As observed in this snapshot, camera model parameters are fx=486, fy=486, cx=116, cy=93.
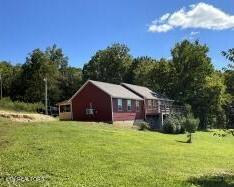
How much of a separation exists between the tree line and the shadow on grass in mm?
54508

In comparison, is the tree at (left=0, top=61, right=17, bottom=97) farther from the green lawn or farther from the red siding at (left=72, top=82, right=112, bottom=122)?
the green lawn

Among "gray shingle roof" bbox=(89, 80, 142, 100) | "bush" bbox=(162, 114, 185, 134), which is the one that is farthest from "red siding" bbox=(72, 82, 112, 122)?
"bush" bbox=(162, 114, 185, 134)

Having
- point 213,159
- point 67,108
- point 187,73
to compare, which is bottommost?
point 213,159

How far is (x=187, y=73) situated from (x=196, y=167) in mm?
64679

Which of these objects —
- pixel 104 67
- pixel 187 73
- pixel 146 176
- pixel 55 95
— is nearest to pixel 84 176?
pixel 146 176

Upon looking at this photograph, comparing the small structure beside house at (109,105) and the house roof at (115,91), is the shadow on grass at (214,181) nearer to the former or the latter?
the small structure beside house at (109,105)

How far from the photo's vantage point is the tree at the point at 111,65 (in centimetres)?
11181

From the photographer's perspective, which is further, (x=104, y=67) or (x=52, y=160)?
(x=104, y=67)

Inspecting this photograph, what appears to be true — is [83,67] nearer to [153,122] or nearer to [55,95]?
[55,95]

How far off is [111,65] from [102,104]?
54261 mm

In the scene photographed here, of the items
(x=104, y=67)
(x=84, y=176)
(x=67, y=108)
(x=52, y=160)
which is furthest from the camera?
(x=104, y=67)

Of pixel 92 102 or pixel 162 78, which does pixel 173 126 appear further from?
pixel 162 78

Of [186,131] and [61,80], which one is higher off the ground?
[61,80]

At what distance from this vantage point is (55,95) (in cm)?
9900
